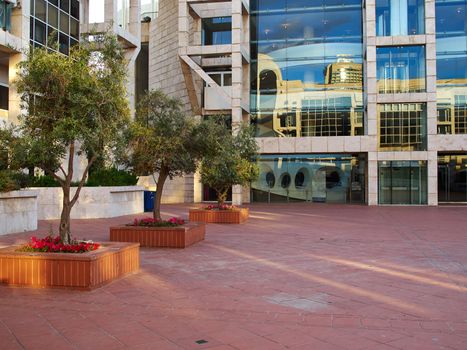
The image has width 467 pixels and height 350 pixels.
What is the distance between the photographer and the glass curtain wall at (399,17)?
104 feet

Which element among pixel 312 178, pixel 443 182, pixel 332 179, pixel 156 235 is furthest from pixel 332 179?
pixel 156 235

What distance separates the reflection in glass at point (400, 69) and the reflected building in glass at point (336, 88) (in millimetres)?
62

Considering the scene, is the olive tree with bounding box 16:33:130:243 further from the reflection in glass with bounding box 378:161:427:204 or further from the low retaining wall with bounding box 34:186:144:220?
the reflection in glass with bounding box 378:161:427:204

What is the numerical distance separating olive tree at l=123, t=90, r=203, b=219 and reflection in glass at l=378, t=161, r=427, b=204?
2165 centimetres

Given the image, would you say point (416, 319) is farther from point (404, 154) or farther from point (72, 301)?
point (404, 154)

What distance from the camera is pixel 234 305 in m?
6.72

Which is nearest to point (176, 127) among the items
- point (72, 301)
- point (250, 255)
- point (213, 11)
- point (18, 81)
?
point (250, 255)

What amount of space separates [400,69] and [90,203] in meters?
21.3

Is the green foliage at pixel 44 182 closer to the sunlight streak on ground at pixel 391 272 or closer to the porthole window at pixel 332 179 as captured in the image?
the sunlight streak on ground at pixel 391 272

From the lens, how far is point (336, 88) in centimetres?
3400

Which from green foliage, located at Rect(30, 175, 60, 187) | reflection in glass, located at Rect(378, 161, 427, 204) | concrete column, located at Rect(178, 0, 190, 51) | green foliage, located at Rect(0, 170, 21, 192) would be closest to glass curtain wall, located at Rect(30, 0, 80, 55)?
concrete column, located at Rect(178, 0, 190, 51)

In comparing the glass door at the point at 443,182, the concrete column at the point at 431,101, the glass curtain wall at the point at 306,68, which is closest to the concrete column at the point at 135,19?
the glass curtain wall at the point at 306,68

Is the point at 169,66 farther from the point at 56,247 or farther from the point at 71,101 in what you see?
the point at 56,247

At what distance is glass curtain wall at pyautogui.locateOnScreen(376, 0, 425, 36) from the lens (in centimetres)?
3185
